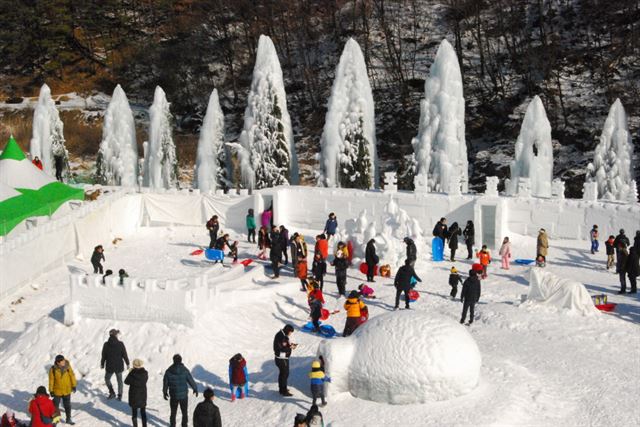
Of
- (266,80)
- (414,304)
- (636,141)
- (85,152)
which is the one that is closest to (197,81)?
(85,152)

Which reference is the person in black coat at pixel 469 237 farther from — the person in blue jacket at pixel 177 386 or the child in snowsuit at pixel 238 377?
the person in blue jacket at pixel 177 386

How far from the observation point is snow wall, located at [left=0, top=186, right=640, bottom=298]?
2486 centimetres

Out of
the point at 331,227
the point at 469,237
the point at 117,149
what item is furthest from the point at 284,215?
the point at 117,149

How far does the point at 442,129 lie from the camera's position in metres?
32.8

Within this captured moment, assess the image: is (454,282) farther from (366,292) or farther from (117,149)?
(117,149)

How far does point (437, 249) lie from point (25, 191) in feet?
48.6

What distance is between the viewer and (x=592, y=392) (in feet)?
48.6

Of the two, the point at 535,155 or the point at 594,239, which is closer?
the point at 594,239

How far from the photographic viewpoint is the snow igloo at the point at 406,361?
14000mm

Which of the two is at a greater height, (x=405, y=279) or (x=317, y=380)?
(x=405, y=279)

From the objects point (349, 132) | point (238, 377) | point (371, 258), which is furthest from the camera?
point (349, 132)

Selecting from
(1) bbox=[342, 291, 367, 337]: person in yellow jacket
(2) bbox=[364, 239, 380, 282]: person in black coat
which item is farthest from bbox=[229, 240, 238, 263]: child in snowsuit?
(1) bbox=[342, 291, 367, 337]: person in yellow jacket

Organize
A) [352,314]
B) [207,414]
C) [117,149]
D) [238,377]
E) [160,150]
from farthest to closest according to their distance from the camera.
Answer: [117,149] < [160,150] < [352,314] < [238,377] < [207,414]

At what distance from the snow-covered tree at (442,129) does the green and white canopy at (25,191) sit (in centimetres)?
1346
